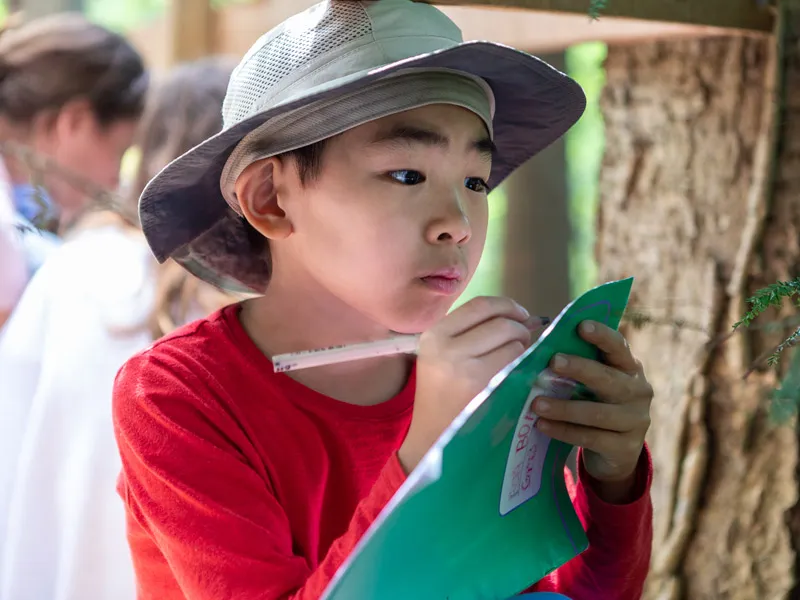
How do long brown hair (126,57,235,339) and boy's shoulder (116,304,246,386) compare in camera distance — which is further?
long brown hair (126,57,235,339)

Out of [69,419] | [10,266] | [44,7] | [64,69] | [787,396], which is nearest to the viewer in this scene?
[787,396]

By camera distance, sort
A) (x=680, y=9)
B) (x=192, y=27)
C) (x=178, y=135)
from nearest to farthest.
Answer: (x=680, y=9) < (x=178, y=135) < (x=192, y=27)

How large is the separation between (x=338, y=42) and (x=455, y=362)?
401 mm

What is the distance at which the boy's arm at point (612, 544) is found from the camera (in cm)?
129

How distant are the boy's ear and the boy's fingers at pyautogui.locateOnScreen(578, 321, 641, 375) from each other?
0.43 meters

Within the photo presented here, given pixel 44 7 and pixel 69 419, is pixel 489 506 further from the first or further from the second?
pixel 44 7

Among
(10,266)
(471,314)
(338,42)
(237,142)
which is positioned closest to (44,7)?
(10,266)

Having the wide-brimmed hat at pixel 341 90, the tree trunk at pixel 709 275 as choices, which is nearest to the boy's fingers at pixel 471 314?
the wide-brimmed hat at pixel 341 90

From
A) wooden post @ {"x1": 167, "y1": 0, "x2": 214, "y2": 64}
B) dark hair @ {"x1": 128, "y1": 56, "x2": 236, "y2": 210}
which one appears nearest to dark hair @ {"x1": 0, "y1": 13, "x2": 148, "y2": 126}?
wooden post @ {"x1": 167, "y1": 0, "x2": 214, "y2": 64}

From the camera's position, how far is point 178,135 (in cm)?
220

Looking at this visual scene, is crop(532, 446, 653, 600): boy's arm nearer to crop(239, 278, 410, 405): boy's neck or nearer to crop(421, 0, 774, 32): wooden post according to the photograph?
crop(239, 278, 410, 405): boy's neck

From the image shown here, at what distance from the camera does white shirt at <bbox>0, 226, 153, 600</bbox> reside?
198cm

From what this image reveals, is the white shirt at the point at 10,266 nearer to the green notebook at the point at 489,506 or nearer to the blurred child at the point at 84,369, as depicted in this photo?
the blurred child at the point at 84,369

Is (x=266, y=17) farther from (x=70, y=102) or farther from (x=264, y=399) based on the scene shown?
(x=264, y=399)
